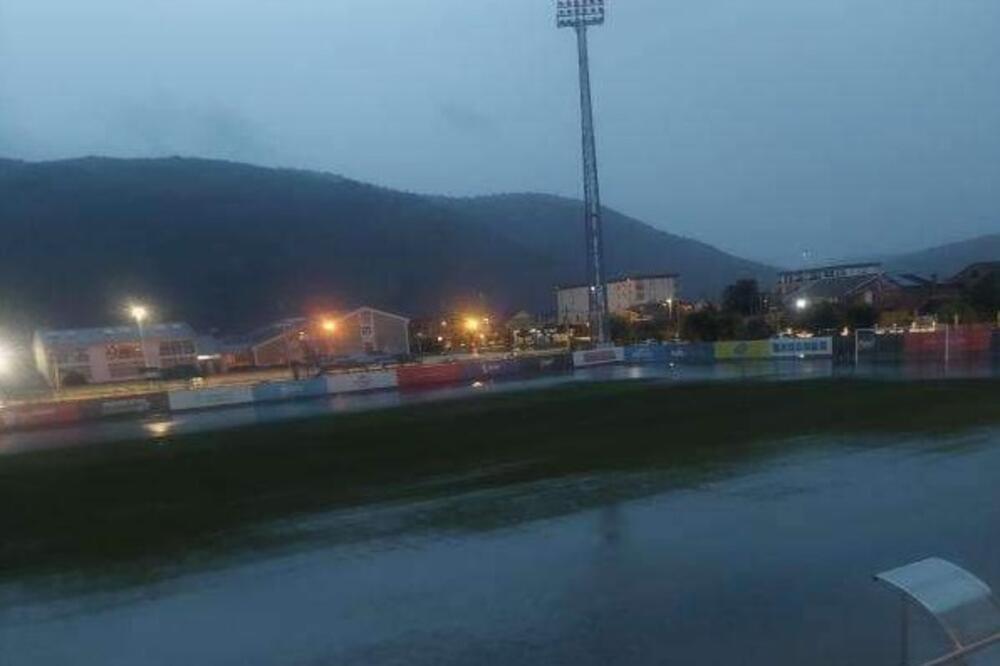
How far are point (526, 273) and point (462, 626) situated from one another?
595 feet

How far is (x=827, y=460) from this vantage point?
18.1 m

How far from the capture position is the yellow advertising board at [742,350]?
50.4 metres

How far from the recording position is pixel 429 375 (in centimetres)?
4894

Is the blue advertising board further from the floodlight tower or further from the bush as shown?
the bush

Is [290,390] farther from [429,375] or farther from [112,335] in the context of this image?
[112,335]

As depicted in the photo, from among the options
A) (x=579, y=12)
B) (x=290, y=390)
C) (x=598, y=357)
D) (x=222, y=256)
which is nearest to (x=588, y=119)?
(x=579, y=12)

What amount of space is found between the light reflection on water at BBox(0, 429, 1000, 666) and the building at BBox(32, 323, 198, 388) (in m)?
61.8

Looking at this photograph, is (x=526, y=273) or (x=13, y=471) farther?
(x=526, y=273)

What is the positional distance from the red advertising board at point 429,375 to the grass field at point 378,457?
14.2 m

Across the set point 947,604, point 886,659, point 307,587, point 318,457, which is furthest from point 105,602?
point 318,457

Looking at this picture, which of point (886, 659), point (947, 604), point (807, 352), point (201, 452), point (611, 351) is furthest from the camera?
point (611, 351)

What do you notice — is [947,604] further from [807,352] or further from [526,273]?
[526,273]

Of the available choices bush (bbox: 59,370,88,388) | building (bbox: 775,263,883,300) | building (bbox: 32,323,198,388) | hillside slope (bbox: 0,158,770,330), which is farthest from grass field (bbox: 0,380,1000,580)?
hillside slope (bbox: 0,158,770,330)

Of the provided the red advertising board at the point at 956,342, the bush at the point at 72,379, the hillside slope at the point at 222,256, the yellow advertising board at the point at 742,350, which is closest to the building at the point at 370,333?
the bush at the point at 72,379
